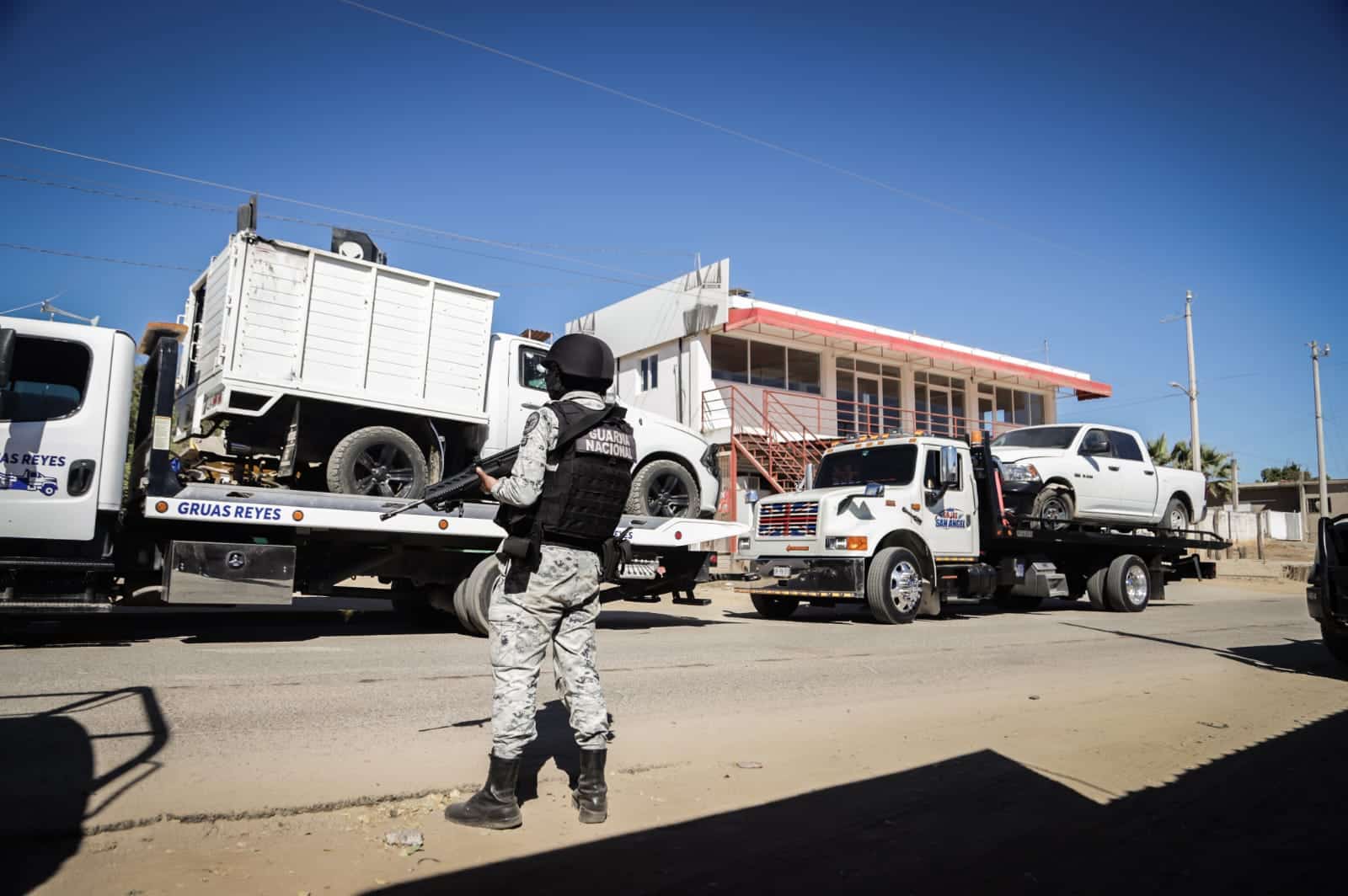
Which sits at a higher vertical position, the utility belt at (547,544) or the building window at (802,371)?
the building window at (802,371)

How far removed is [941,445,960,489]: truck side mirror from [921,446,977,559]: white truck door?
0.05m

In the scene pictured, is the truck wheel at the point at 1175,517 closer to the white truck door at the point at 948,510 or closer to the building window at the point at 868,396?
the white truck door at the point at 948,510

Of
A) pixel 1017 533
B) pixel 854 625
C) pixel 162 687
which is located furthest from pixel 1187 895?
pixel 1017 533

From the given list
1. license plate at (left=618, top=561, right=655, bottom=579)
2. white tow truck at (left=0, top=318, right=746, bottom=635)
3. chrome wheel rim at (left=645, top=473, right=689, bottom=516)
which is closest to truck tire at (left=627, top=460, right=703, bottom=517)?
chrome wheel rim at (left=645, top=473, right=689, bottom=516)

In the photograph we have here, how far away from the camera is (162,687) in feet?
19.5

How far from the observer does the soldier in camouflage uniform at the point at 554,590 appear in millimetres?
3467

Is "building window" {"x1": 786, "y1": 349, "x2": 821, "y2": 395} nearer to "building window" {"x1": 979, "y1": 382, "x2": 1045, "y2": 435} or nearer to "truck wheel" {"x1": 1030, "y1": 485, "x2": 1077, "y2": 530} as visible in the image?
"building window" {"x1": 979, "y1": 382, "x2": 1045, "y2": 435}

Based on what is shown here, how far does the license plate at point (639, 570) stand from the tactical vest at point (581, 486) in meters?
5.68

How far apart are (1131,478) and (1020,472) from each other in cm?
275

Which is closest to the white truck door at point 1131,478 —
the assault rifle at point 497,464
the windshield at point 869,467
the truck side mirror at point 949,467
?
the truck side mirror at point 949,467

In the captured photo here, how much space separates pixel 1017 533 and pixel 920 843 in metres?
10.9

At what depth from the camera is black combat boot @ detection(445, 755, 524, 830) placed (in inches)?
134

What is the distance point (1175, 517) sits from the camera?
16.6 m

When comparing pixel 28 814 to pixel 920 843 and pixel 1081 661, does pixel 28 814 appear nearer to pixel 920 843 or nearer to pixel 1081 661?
pixel 920 843
